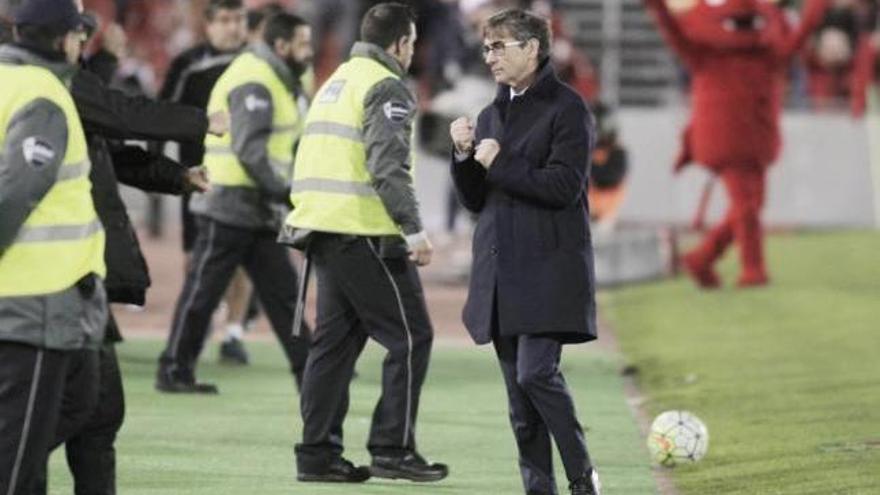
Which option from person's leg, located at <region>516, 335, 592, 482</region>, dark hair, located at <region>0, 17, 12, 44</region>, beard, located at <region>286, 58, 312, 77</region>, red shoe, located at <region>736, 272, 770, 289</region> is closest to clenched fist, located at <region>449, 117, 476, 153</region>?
person's leg, located at <region>516, 335, 592, 482</region>

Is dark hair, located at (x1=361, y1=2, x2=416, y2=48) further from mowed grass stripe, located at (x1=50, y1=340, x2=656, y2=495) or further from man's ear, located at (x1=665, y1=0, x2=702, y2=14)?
man's ear, located at (x1=665, y1=0, x2=702, y2=14)

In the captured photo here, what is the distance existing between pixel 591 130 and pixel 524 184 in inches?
16.1

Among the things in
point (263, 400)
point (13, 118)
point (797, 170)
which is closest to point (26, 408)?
point (13, 118)

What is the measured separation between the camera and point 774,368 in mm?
16000

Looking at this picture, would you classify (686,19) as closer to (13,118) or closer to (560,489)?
(560,489)

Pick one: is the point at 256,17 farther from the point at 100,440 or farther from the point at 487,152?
the point at 100,440

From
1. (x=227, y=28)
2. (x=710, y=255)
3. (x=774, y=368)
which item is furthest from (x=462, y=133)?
(x=710, y=255)

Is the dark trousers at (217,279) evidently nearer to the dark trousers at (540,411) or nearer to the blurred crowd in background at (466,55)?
the dark trousers at (540,411)

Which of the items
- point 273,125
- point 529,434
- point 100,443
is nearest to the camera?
point 100,443

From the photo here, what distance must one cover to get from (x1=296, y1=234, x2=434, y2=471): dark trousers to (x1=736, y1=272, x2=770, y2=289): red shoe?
440 inches

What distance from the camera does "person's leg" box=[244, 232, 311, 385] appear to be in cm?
1388

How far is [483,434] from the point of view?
1281 cm

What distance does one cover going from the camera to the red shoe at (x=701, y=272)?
21766 mm

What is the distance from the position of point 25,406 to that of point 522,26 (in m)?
2.72
